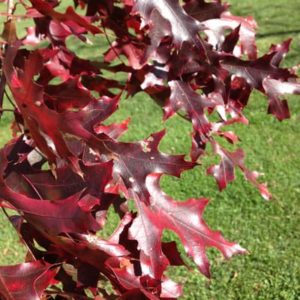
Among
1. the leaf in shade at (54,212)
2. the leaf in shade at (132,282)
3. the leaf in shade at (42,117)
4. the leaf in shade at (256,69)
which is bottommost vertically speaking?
the leaf in shade at (132,282)

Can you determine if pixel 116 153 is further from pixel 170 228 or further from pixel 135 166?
pixel 170 228

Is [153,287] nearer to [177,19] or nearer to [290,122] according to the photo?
[177,19]

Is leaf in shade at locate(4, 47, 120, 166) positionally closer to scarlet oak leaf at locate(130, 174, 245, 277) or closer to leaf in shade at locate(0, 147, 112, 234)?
leaf in shade at locate(0, 147, 112, 234)

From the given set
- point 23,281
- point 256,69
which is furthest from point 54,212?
point 256,69

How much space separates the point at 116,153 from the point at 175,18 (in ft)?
1.07

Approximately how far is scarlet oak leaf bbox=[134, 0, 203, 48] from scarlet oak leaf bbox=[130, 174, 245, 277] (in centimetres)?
30

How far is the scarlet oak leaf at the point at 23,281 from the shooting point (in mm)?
879

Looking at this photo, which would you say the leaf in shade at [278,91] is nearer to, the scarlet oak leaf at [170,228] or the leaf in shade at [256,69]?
the leaf in shade at [256,69]

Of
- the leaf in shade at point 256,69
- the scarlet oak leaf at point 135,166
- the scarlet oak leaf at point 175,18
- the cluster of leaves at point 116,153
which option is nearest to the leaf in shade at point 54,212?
the cluster of leaves at point 116,153

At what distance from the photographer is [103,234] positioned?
3732mm

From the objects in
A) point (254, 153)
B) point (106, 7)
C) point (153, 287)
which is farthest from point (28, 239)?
point (254, 153)

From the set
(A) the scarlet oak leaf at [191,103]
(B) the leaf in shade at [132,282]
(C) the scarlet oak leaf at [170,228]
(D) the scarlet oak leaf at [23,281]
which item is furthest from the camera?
(A) the scarlet oak leaf at [191,103]

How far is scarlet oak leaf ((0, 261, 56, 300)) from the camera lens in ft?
2.88

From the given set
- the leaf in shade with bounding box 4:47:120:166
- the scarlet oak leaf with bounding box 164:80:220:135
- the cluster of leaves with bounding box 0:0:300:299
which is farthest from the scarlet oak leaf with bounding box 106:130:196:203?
the scarlet oak leaf with bounding box 164:80:220:135
